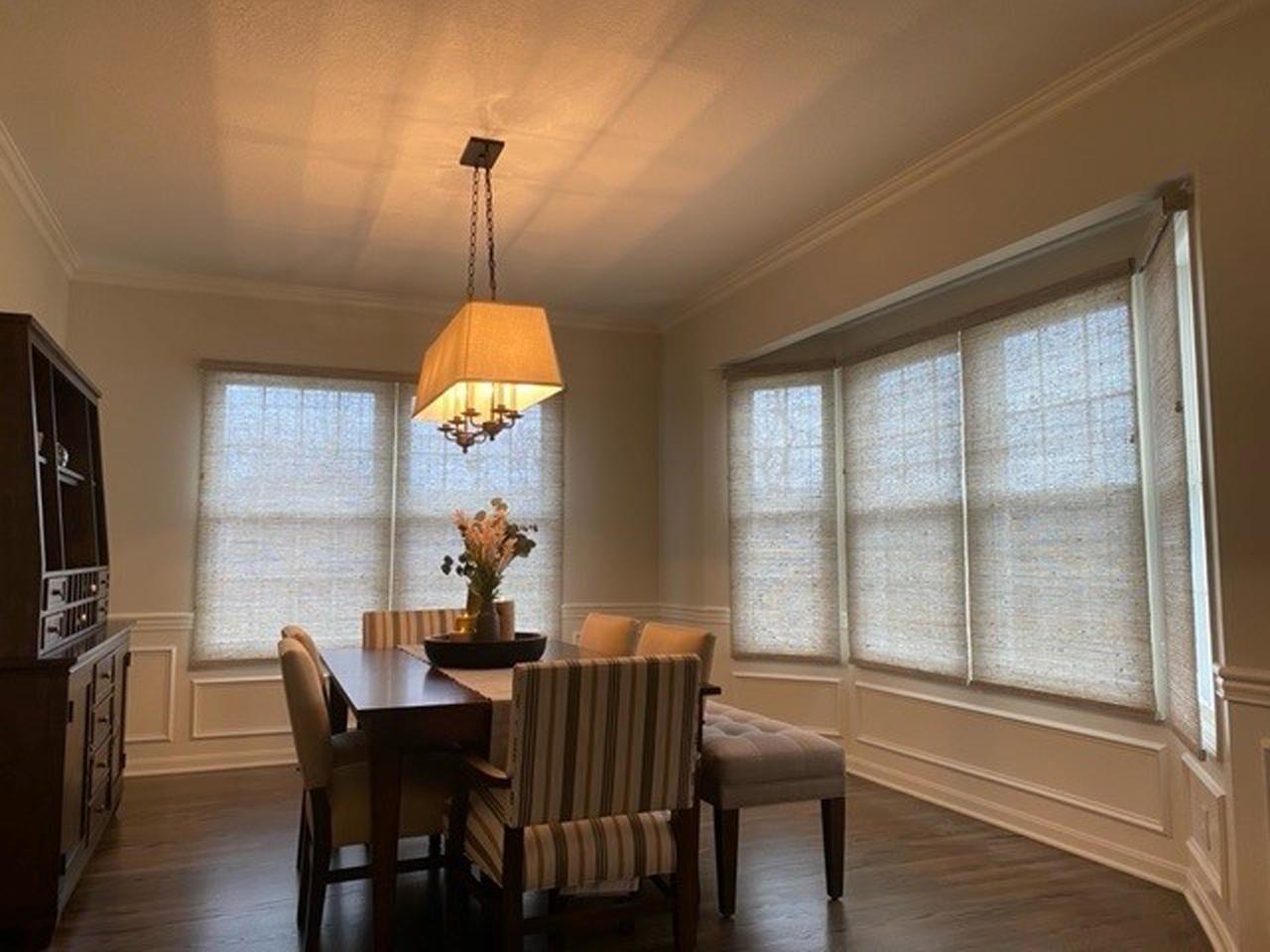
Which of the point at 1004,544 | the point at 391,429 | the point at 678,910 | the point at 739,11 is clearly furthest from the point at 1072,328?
the point at 391,429

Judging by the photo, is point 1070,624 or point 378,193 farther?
point 378,193

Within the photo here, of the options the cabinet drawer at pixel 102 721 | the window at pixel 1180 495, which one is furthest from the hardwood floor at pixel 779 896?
the window at pixel 1180 495

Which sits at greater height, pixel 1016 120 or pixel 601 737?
pixel 1016 120

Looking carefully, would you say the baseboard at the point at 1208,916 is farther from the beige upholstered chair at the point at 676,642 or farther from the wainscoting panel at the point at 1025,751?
the beige upholstered chair at the point at 676,642

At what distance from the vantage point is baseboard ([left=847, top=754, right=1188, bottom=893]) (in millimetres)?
3279

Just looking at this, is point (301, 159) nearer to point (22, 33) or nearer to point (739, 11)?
point (22, 33)

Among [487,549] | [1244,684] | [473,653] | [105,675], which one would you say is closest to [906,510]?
[1244,684]

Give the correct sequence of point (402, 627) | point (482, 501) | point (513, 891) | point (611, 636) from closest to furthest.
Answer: point (513, 891) → point (611, 636) → point (402, 627) → point (482, 501)

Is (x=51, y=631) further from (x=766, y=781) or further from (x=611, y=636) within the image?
(x=766, y=781)

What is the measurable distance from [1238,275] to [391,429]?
4354 millimetres

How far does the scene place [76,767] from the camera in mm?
3025

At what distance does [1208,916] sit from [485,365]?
292cm

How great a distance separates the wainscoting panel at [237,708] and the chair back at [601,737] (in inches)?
128

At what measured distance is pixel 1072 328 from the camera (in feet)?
12.3
